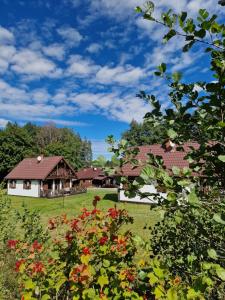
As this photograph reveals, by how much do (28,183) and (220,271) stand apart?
4084cm

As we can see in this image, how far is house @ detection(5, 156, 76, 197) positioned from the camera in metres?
39.3

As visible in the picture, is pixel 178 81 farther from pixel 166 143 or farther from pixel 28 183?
pixel 28 183

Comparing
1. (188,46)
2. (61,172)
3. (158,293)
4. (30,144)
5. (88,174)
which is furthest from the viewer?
(88,174)

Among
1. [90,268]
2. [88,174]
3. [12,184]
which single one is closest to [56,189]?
[12,184]

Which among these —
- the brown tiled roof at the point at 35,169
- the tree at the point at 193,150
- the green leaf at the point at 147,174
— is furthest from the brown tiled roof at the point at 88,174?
the green leaf at the point at 147,174

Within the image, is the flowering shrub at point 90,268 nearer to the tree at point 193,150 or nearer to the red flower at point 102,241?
the red flower at point 102,241

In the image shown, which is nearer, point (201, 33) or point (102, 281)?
point (201, 33)

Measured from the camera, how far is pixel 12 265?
6.92m

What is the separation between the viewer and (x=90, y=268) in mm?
3686

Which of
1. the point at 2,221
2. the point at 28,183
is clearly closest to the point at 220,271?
the point at 2,221

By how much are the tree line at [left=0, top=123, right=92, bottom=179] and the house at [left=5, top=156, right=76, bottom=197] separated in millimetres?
4998

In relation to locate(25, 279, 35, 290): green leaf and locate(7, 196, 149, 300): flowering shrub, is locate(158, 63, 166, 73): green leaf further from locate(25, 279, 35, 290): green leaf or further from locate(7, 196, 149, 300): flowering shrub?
locate(25, 279, 35, 290): green leaf

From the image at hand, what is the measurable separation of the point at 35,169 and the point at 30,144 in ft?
64.8

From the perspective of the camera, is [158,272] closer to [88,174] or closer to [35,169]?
[35,169]
